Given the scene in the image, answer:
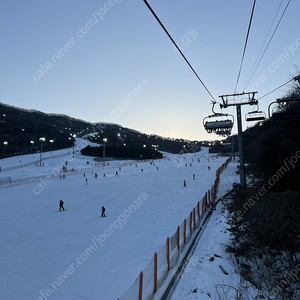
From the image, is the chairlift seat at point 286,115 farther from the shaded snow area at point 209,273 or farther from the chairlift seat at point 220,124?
the chairlift seat at point 220,124

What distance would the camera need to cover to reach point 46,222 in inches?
554

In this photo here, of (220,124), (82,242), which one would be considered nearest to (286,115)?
(220,124)

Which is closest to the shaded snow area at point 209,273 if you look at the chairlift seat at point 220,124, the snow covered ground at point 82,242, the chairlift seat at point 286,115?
the snow covered ground at point 82,242

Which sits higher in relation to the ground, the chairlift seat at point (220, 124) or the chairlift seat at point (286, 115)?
the chairlift seat at point (220, 124)

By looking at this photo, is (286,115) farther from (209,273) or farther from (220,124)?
(220,124)

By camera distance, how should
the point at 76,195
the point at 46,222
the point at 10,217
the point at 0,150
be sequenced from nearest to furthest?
the point at 46,222, the point at 10,217, the point at 76,195, the point at 0,150

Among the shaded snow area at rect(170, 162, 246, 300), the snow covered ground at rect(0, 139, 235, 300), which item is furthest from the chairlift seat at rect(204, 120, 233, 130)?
the shaded snow area at rect(170, 162, 246, 300)

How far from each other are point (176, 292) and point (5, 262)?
26.6ft

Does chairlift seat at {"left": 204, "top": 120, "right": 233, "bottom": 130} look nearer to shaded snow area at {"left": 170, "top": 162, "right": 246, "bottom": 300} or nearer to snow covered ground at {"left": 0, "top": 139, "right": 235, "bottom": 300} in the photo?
snow covered ground at {"left": 0, "top": 139, "right": 235, "bottom": 300}

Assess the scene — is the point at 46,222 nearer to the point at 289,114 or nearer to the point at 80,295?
the point at 80,295

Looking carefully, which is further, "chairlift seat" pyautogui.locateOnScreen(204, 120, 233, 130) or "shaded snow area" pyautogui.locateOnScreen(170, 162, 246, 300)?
"chairlift seat" pyautogui.locateOnScreen(204, 120, 233, 130)

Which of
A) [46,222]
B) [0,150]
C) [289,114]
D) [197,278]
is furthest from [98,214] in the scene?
[0,150]

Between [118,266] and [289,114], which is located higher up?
[289,114]

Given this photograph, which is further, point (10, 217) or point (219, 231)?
point (10, 217)
